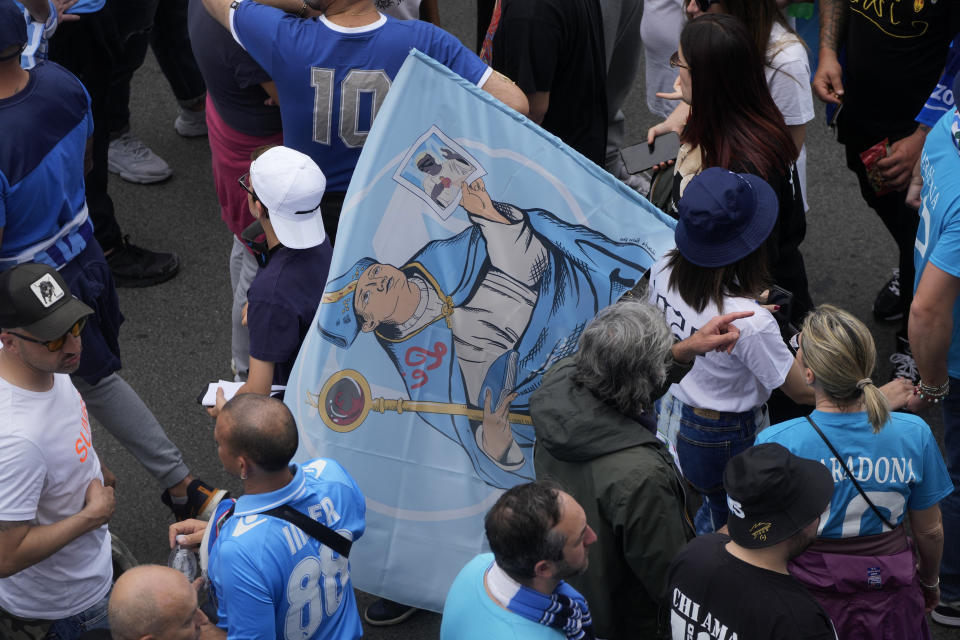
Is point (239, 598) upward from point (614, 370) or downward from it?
downward

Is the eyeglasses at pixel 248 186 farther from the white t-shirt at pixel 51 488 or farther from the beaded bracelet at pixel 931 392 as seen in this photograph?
the beaded bracelet at pixel 931 392

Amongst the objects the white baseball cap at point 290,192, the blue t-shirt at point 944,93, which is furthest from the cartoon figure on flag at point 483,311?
the blue t-shirt at point 944,93

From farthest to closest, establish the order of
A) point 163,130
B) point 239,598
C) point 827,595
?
point 163,130 < point 827,595 < point 239,598

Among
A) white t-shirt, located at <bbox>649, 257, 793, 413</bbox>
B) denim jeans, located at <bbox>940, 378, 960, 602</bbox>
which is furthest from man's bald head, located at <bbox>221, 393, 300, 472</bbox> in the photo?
denim jeans, located at <bbox>940, 378, 960, 602</bbox>

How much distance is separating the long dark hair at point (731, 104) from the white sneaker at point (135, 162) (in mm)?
3793

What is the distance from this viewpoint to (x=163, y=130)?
22.0 ft

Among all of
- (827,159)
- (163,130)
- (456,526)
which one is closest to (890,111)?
(827,159)

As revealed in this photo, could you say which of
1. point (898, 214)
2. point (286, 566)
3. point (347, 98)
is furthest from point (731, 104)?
point (286, 566)

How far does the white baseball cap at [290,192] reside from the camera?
331cm

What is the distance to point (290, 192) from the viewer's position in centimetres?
330

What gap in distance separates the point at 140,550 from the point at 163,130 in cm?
348

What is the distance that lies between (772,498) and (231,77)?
9.28ft

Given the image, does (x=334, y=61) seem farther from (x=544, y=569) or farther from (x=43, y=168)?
(x=544, y=569)

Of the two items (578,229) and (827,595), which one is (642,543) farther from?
(578,229)
